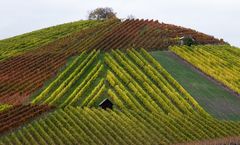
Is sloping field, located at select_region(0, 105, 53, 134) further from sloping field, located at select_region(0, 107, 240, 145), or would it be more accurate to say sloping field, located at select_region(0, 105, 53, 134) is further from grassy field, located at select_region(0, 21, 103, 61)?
grassy field, located at select_region(0, 21, 103, 61)

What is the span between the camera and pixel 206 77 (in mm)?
67500

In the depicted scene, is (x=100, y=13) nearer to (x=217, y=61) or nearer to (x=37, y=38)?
(x=37, y=38)

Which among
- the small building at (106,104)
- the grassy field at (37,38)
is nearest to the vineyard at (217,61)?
the small building at (106,104)

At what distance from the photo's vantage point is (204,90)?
62.9 meters

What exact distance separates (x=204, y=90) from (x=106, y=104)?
13722 millimetres

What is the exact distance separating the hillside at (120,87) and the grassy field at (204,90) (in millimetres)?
128

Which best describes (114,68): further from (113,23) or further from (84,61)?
(113,23)

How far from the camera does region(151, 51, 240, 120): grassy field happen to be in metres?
58.5

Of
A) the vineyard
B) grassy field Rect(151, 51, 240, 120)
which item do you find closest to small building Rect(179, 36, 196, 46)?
the vineyard

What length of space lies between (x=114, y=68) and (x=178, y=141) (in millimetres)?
16857

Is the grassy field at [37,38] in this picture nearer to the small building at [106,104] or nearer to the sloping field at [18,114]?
the sloping field at [18,114]

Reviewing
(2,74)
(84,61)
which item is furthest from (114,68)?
(2,74)

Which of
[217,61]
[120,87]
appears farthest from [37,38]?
[120,87]

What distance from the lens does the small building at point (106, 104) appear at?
53.6m
